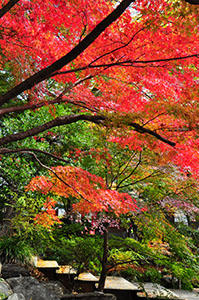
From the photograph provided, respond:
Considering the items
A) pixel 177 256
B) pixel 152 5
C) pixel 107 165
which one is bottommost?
pixel 177 256

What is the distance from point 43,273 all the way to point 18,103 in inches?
208

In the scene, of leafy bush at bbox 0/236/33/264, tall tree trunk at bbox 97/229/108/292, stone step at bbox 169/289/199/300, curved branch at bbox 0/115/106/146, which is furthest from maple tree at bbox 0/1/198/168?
stone step at bbox 169/289/199/300

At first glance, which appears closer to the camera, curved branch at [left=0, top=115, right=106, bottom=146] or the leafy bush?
curved branch at [left=0, top=115, right=106, bottom=146]

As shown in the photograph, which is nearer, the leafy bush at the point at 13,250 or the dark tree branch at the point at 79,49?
the dark tree branch at the point at 79,49

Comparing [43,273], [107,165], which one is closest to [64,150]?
[107,165]

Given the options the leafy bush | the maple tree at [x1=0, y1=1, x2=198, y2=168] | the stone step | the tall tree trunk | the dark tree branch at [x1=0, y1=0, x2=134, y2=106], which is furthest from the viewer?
the stone step

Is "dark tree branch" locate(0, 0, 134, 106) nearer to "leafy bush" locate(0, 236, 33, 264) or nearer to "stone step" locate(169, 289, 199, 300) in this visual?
"leafy bush" locate(0, 236, 33, 264)

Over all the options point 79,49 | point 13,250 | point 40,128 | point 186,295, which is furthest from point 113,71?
point 186,295

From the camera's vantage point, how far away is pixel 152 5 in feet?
11.9

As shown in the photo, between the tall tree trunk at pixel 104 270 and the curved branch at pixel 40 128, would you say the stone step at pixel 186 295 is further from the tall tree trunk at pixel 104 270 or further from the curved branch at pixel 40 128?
the curved branch at pixel 40 128

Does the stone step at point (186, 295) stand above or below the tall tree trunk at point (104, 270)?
below

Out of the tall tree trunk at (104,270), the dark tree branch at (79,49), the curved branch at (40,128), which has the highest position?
the dark tree branch at (79,49)

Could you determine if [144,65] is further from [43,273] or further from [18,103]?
[43,273]

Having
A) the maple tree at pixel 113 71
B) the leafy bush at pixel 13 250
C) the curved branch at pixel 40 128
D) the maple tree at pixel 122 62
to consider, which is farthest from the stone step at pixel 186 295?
the curved branch at pixel 40 128
